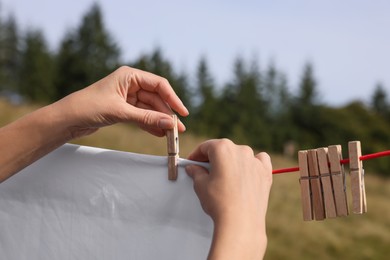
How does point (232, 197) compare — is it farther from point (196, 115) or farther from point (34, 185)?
point (196, 115)

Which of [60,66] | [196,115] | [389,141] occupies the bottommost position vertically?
[389,141]

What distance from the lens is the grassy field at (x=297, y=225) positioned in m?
12.1

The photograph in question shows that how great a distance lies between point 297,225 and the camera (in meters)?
12.9

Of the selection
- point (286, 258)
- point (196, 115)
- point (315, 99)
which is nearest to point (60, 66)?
point (196, 115)

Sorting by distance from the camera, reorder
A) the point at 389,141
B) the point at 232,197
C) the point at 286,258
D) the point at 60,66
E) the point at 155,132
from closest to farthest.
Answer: the point at 232,197 < the point at 155,132 < the point at 286,258 < the point at 60,66 < the point at 389,141

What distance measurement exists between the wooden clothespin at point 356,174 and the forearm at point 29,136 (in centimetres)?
77

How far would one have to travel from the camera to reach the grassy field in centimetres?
1208

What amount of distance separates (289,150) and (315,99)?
28.0 feet

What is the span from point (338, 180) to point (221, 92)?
134ft

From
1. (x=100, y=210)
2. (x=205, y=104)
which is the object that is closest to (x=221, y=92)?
(x=205, y=104)

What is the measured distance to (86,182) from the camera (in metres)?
1.87

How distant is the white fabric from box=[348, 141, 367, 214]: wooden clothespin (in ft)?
1.35

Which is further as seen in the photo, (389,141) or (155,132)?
(389,141)

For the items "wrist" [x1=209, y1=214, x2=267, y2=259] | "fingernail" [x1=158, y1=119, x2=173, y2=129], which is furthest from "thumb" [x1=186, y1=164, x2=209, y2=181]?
"wrist" [x1=209, y1=214, x2=267, y2=259]
